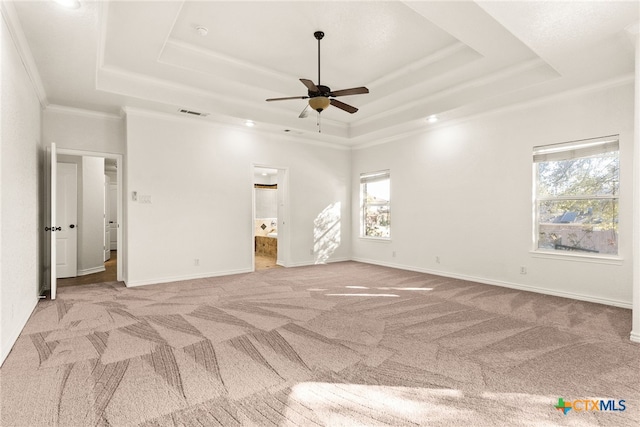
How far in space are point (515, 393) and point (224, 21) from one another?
14.2 ft

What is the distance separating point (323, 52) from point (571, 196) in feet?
13.0

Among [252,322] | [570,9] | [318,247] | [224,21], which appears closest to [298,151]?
[318,247]

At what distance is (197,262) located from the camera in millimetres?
5770

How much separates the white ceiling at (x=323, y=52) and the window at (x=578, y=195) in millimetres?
875

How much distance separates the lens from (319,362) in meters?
2.49

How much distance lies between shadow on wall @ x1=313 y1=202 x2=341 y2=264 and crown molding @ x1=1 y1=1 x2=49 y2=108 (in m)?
5.07

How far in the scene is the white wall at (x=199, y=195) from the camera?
5.23 metres

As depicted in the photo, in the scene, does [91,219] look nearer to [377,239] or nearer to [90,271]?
[90,271]

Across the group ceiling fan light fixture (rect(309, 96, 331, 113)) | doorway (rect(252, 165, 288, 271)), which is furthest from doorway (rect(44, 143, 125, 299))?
ceiling fan light fixture (rect(309, 96, 331, 113))

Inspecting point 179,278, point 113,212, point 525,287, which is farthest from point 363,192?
point 113,212

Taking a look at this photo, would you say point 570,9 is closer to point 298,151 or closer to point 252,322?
point 252,322

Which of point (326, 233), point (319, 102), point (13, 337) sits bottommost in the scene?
point (13, 337)

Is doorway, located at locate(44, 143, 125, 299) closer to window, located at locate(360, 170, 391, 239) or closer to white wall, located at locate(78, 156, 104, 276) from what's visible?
white wall, located at locate(78, 156, 104, 276)

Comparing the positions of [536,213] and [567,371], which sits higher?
[536,213]
